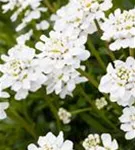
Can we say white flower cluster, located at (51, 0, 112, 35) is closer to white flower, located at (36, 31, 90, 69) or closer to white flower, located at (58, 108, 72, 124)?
white flower, located at (36, 31, 90, 69)

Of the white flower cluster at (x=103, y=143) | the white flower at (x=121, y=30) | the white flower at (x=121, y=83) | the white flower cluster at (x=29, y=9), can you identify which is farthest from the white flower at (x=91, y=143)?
the white flower cluster at (x=29, y=9)

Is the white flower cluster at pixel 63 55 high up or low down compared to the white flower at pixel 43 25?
down

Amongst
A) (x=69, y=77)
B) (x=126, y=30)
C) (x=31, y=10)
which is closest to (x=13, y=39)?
(x=31, y=10)

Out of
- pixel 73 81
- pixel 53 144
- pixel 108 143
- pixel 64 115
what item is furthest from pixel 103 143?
pixel 64 115

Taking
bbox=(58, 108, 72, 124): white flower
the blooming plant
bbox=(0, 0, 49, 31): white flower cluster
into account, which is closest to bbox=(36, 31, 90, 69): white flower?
the blooming plant

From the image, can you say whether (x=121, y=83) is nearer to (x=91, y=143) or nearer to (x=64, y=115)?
(x=91, y=143)

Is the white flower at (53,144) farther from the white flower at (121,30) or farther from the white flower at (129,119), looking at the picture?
the white flower at (121,30)
